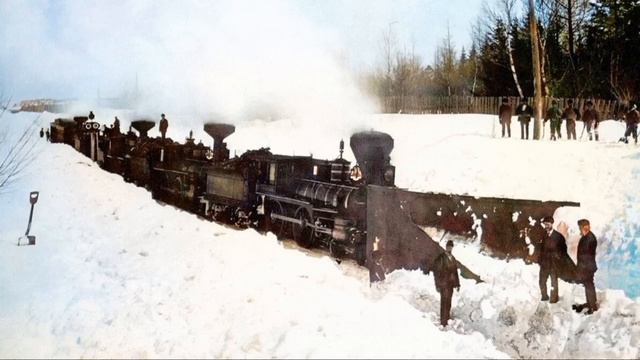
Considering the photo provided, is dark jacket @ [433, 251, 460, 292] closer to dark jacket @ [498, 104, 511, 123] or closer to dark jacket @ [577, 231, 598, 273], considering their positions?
dark jacket @ [577, 231, 598, 273]

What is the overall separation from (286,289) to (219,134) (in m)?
5.91

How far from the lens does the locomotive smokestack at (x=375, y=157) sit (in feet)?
20.8

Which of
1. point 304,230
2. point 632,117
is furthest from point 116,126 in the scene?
point 632,117

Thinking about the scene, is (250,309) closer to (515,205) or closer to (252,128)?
(515,205)

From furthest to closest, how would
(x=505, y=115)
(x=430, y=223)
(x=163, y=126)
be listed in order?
(x=163, y=126), (x=505, y=115), (x=430, y=223)

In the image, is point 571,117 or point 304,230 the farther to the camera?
point 304,230

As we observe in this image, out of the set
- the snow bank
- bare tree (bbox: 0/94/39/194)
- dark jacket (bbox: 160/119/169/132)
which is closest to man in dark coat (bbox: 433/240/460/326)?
the snow bank

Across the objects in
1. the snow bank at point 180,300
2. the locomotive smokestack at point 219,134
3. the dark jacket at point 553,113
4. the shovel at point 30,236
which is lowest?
the snow bank at point 180,300

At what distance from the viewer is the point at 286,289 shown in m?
4.46

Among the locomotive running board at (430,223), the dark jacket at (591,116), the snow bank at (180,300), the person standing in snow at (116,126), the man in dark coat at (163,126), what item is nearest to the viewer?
the snow bank at (180,300)

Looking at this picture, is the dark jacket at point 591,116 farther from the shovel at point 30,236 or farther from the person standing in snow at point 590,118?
the shovel at point 30,236

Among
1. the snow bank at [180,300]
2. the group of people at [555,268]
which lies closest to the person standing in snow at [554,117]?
the group of people at [555,268]

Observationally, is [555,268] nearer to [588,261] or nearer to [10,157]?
[588,261]

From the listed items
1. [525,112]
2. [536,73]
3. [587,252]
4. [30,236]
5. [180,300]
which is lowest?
[180,300]
